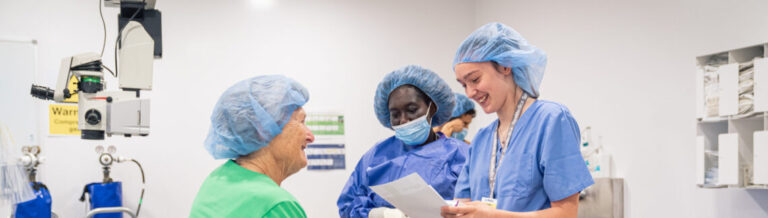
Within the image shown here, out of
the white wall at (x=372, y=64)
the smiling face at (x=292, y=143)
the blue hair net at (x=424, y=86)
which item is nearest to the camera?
the smiling face at (x=292, y=143)

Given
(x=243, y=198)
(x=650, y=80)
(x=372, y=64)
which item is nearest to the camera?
(x=243, y=198)

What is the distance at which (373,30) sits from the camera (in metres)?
4.45

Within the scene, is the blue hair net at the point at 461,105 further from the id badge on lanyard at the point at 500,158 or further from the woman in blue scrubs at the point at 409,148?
the id badge on lanyard at the point at 500,158

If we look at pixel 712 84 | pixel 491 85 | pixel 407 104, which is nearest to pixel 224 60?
pixel 407 104

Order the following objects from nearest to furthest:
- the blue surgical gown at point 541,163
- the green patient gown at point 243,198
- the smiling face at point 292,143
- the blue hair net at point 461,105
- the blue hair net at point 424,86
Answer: the green patient gown at point 243,198 → the blue surgical gown at point 541,163 → the smiling face at point 292,143 → the blue hair net at point 424,86 → the blue hair net at point 461,105

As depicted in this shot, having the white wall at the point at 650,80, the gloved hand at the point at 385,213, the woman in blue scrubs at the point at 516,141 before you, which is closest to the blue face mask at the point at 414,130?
the gloved hand at the point at 385,213

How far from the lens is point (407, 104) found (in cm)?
258

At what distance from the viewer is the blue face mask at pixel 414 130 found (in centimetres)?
248

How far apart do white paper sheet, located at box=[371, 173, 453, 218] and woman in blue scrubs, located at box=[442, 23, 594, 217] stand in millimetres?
42

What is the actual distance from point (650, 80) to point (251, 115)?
91.5 inches

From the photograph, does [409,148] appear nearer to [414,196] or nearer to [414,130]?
[414,130]

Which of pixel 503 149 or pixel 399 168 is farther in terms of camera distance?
pixel 399 168

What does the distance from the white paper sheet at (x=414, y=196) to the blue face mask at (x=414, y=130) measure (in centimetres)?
84

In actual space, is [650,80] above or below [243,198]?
above
